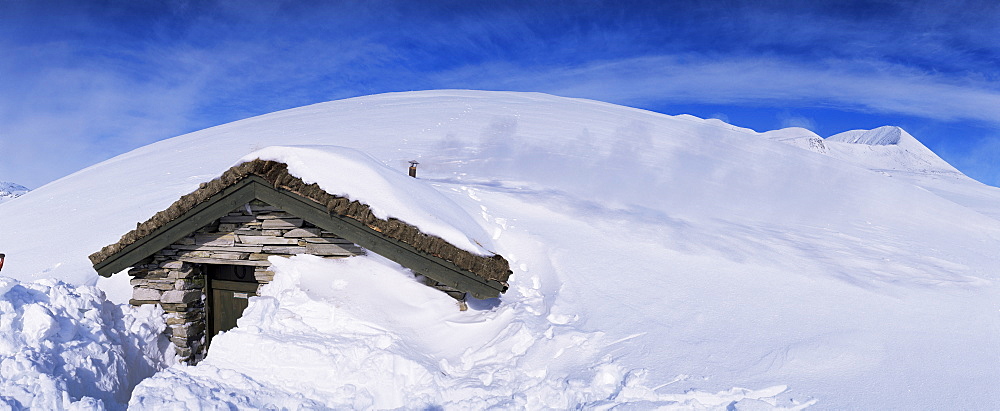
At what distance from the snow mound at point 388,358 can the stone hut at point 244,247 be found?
324 mm

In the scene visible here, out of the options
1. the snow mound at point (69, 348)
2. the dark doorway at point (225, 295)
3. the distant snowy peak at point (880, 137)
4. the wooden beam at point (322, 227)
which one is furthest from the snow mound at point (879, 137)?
the snow mound at point (69, 348)

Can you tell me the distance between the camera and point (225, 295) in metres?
7.06

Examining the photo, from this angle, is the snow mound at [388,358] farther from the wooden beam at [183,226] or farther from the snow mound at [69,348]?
the wooden beam at [183,226]

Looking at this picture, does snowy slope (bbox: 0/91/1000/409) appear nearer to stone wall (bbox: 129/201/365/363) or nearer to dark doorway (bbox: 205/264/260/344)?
stone wall (bbox: 129/201/365/363)

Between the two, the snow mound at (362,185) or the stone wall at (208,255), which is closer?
the snow mound at (362,185)

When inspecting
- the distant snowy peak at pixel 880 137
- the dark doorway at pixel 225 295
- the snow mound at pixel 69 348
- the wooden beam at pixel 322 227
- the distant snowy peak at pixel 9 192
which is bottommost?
the snow mound at pixel 69 348

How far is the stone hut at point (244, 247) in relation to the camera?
539 centimetres

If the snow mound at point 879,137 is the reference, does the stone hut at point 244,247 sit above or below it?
below

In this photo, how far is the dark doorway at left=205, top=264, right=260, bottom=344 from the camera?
6.97 m

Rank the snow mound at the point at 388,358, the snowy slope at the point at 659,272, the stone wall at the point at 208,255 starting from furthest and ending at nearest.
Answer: the stone wall at the point at 208,255
the snowy slope at the point at 659,272
the snow mound at the point at 388,358

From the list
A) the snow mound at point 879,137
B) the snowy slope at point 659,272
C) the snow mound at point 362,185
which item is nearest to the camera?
the snowy slope at point 659,272

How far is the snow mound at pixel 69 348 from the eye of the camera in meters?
3.98

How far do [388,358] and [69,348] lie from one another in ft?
10.4

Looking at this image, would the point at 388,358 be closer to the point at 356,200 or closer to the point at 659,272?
the point at 356,200
